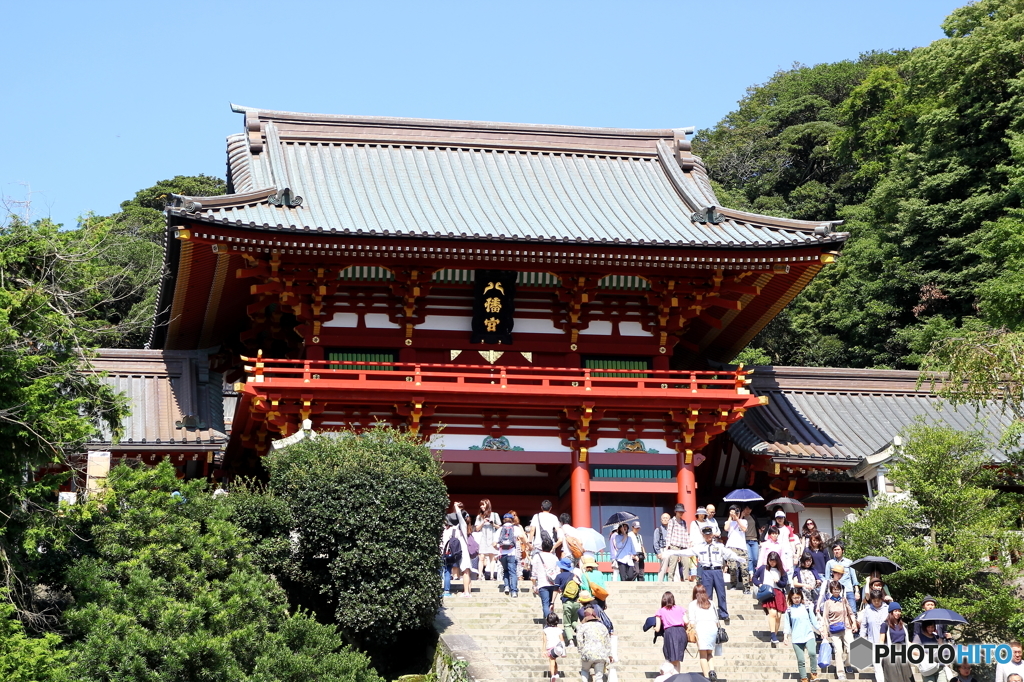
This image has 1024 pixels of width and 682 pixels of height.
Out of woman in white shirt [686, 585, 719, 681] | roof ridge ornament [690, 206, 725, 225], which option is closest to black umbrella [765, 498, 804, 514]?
roof ridge ornament [690, 206, 725, 225]

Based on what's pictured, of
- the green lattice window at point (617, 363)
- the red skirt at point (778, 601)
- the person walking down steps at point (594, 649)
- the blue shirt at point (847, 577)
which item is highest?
the green lattice window at point (617, 363)

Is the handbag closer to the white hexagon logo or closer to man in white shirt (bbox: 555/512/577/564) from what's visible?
the white hexagon logo

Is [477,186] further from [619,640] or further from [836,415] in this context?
[619,640]

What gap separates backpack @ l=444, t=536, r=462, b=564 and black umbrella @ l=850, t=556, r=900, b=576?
573 cm

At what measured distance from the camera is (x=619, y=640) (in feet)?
56.2

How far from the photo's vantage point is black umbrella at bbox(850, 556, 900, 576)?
1822 centimetres

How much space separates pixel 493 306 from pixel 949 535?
9.16 meters

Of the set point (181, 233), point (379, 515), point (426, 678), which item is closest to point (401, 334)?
point (181, 233)

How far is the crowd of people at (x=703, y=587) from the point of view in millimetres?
15234

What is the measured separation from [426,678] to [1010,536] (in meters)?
9.30

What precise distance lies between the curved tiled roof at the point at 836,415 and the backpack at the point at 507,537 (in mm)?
7246

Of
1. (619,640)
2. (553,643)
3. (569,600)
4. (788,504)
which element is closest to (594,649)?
(553,643)

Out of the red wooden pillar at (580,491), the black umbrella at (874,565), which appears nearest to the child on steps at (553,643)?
the black umbrella at (874,565)

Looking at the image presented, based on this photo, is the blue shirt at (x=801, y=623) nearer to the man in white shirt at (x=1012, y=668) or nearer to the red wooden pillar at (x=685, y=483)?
the man in white shirt at (x=1012, y=668)
